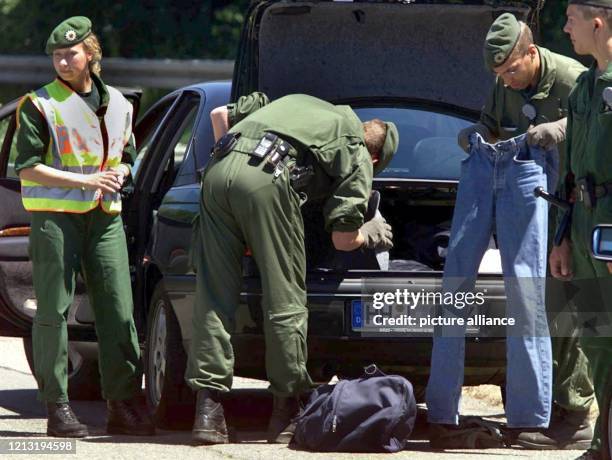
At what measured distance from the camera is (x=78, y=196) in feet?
25.4

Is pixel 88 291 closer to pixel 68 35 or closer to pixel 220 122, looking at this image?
pixel 220 122

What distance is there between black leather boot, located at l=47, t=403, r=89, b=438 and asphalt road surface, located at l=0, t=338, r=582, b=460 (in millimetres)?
52

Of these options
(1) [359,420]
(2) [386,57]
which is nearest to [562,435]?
(1) [359,420]

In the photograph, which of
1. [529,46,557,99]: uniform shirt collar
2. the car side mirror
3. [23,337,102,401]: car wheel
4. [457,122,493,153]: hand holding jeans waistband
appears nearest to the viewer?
the car side mirror

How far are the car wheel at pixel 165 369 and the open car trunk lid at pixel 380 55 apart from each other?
117cm

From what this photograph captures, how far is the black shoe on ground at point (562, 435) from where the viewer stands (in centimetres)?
751

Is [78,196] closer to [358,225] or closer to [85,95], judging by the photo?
[85,95]

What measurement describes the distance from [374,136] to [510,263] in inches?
32.5

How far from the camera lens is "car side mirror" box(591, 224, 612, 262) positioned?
533 cm

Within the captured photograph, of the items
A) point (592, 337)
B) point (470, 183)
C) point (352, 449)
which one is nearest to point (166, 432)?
point (352, 449)

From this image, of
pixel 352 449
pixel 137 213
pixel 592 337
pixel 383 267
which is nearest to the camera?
pixel 592 337

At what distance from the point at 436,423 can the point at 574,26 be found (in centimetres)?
185

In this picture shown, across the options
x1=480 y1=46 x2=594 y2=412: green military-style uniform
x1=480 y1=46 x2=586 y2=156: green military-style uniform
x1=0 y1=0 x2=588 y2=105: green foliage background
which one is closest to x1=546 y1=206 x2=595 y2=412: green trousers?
x1=480 y1=46 x2=594 y2=412: green military-style uniform

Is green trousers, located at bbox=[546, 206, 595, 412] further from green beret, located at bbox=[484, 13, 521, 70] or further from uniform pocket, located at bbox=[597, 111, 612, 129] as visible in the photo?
uniform pocket, located at bbox=[597, 111, 612, 129]
